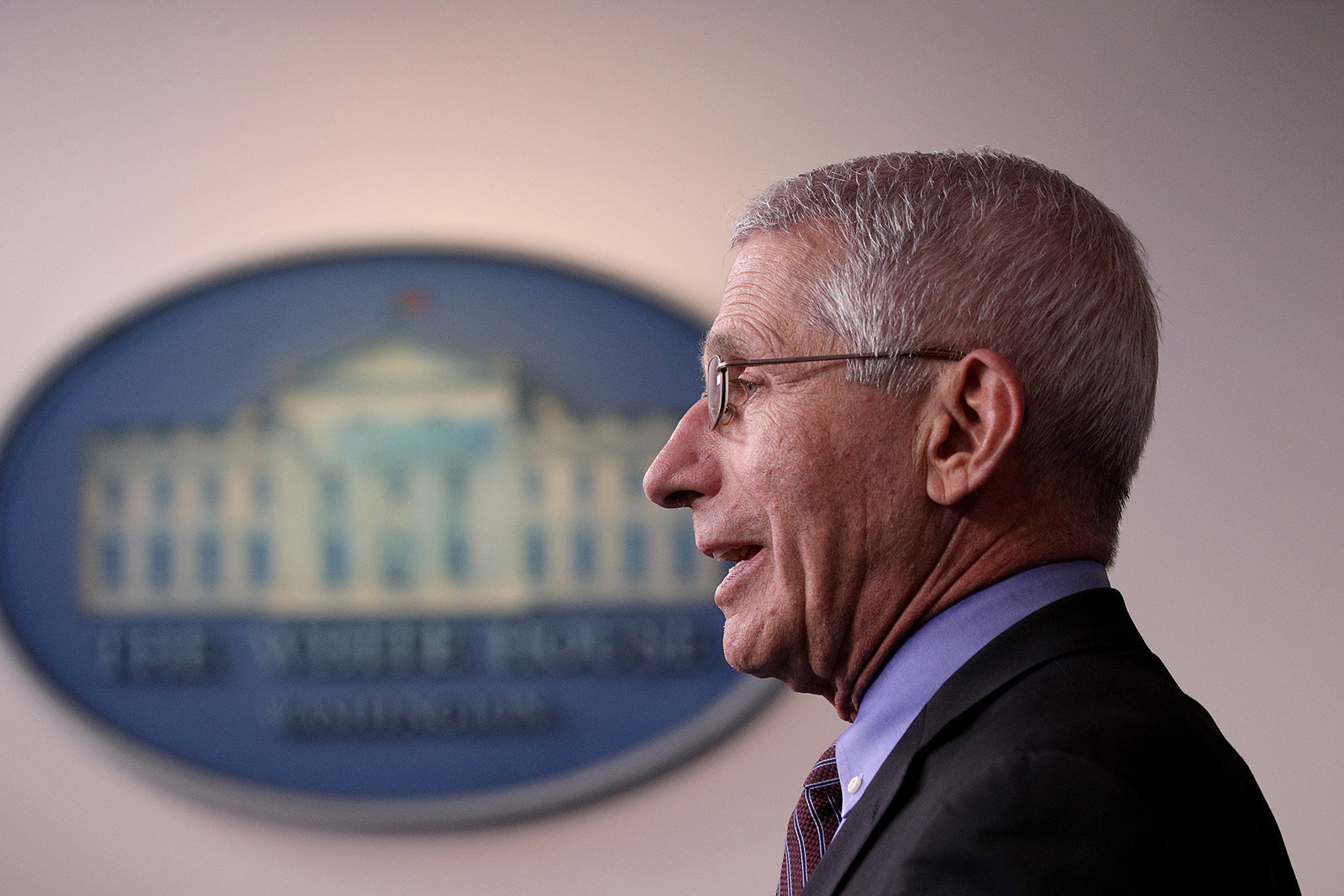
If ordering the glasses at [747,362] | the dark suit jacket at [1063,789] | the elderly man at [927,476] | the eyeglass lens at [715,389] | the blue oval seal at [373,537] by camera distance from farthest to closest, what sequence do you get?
the blue oval seal at [373,537]
the eyeglass lens at [715,389]
the glasses at [747,362]
the elderly man at [927,476]
the dark suit jacket at [1063,789]

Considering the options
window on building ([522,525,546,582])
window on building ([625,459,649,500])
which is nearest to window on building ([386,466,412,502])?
window on building ([522,525,546,582])

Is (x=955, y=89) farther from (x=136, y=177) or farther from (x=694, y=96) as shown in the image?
(x=136, y=177)

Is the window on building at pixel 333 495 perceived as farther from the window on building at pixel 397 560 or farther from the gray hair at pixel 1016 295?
the gray hair at pixel 1016 295

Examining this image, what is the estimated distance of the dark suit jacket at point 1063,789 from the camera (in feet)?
1.92

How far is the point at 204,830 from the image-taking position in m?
1.95

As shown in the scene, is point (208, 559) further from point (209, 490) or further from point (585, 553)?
point (585, 553)

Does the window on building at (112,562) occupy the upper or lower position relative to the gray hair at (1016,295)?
lower

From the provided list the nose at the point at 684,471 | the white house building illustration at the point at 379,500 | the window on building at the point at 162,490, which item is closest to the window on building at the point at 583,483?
the white house building illustration at the point at 379,500

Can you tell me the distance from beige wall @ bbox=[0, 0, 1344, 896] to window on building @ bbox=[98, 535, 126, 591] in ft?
0.76

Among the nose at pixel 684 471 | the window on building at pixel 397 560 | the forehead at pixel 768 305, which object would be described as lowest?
the window on building at pixel 397 560

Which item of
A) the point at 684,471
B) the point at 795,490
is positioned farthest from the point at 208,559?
the point at 795,490

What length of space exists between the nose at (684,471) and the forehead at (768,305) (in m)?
0.07

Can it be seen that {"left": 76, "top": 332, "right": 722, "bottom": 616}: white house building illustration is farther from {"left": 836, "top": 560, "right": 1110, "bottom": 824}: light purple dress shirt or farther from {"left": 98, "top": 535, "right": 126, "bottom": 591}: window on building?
{"left": 836, "top": 560, "right": 1110, "bottom": 824}: light purple dress shirt

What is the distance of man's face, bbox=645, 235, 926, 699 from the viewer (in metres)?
0.84
